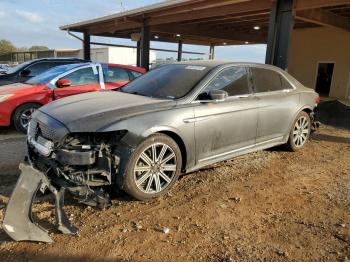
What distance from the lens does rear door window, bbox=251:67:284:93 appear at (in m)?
5.25

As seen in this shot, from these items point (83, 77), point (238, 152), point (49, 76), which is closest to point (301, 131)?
point (238, 152)

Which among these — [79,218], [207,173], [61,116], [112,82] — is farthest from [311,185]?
[112,82]

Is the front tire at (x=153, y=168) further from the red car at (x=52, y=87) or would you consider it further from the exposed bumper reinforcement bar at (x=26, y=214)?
the red car at (x=52, y=87)

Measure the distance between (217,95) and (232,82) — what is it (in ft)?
2.09

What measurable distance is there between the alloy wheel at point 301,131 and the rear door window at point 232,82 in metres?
1.64

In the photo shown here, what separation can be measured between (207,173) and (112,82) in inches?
166

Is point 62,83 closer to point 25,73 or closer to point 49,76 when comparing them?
point 49,76

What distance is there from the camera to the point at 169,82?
4.70 m

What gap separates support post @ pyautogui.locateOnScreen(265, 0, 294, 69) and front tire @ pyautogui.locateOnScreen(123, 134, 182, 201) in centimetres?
638

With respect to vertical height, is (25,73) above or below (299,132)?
above

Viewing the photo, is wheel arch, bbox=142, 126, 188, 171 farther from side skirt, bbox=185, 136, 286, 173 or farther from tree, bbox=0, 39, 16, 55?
tree, bbox=0, 39, 16, 55

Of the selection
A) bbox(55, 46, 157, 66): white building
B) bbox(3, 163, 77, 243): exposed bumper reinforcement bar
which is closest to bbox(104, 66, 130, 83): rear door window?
bbox(3, 163, 77, 243): exposed bumper reinforcement bar

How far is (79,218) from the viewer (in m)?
3.48

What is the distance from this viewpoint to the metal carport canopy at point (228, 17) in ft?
30.3
